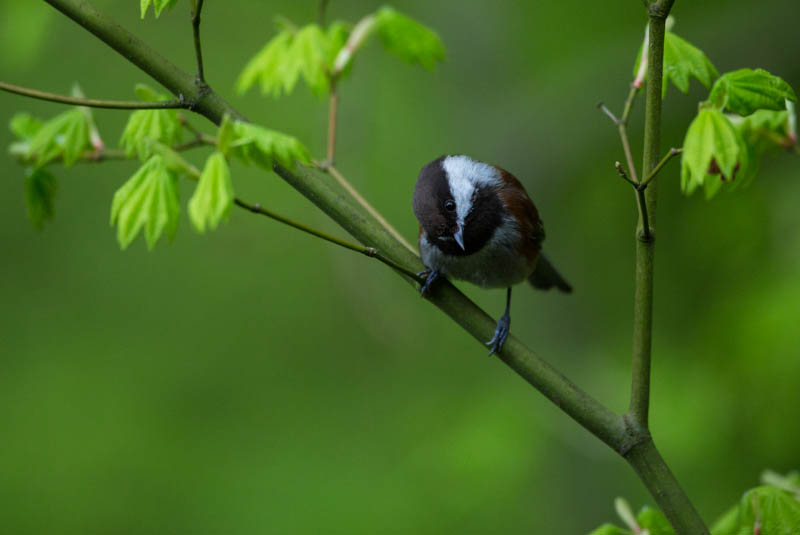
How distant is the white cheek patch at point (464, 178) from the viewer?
306 cm

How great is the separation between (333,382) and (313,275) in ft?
4.26

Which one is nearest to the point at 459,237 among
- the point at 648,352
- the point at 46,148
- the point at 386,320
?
the point at 648,352

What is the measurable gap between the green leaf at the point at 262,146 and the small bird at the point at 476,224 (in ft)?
4.02

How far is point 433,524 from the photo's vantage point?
5867mm

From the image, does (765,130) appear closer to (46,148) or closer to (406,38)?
(406,38)

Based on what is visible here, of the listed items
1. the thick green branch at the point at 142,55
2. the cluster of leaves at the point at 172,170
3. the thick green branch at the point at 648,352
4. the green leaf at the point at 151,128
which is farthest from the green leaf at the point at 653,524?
the green leaf at the point at 151,128

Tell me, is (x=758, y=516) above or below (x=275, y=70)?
below

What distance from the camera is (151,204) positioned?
1666 mm

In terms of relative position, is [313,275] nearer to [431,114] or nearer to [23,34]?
[431,114]

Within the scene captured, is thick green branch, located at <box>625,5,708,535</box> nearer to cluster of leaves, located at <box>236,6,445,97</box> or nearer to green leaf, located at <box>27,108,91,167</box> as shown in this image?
cluster of leaves, located at <box>236,6,445,97</box>

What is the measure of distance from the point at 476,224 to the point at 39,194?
5.32 ft

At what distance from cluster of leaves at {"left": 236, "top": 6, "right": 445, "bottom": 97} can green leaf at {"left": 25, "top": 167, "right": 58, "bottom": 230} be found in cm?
76

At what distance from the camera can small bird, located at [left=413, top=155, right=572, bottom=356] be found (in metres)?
3.05

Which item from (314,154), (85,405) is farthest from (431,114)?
(85,405)
